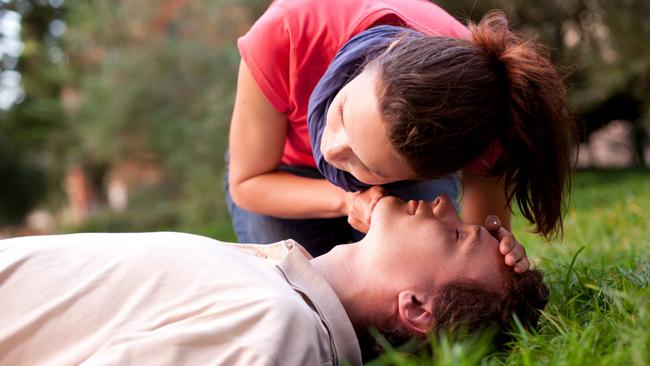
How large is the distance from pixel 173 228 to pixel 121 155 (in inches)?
85.8

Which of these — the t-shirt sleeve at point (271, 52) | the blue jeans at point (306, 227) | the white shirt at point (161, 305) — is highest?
the t-shirt sleeve at point (271, 52)

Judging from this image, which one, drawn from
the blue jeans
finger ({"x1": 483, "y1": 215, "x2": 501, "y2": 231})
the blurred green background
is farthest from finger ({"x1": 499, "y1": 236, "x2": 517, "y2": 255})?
the blurred green background

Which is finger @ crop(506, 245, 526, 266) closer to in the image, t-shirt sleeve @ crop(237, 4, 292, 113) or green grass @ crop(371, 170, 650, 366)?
green grass @ crop(371, 170, 650, 366)

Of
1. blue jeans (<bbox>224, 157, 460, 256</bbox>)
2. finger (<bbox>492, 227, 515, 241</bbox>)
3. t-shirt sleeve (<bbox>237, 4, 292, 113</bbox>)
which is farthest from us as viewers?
blue jeans (<bbox>224, 157, 460, 256</bbox>)

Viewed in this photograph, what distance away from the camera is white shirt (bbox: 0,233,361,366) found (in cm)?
196

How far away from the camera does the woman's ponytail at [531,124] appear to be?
240 centimetres

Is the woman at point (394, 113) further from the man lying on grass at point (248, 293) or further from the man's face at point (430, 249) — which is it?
the man lying on grass at point (248, 293)

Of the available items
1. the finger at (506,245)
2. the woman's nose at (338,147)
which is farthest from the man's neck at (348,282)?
the finger at (506,245)

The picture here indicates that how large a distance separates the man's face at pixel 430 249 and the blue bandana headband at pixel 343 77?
12.8 inches

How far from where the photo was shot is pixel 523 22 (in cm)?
1324

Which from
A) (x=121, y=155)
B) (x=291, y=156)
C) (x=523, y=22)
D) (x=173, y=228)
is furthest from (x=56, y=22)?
(x=291, y=156)

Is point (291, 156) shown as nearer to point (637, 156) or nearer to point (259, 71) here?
point (259, 71)

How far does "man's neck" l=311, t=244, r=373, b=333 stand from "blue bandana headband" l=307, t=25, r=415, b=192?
364 millimetres

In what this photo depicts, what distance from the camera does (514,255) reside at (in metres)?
2.54
